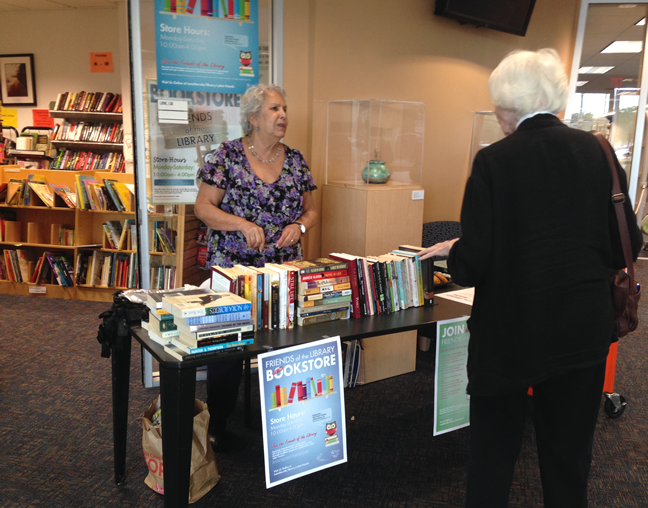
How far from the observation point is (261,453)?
248 cm

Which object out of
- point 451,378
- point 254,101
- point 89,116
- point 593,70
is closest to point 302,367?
point 451,378

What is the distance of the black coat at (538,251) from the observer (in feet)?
4.52

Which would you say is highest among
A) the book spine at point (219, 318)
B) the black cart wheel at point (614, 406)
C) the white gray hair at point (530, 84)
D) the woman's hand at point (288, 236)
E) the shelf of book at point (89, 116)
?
the shelf of book at point (89, 116)

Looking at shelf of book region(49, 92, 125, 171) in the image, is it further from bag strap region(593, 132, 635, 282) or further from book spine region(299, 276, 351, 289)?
bag strap region(593, 132, 635, 282)

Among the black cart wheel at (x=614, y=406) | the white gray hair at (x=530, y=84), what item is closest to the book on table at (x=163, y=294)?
the white gray hair at (x=530, y=84)

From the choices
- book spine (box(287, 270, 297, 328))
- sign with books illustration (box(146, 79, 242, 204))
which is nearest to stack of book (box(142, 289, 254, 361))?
book spine (box(287, 270, 297, 328))

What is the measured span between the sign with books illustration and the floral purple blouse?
1.76 ft

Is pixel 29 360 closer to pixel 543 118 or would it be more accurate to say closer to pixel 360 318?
pixel 360 318

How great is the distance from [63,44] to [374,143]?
5.75m

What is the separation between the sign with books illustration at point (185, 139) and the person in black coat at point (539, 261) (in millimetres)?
2015

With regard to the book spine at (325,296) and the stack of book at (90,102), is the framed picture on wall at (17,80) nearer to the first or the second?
the stack of book at (90,102)

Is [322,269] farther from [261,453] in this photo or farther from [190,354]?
[261,453]

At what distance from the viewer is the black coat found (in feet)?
4.52

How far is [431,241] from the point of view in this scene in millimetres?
3922
